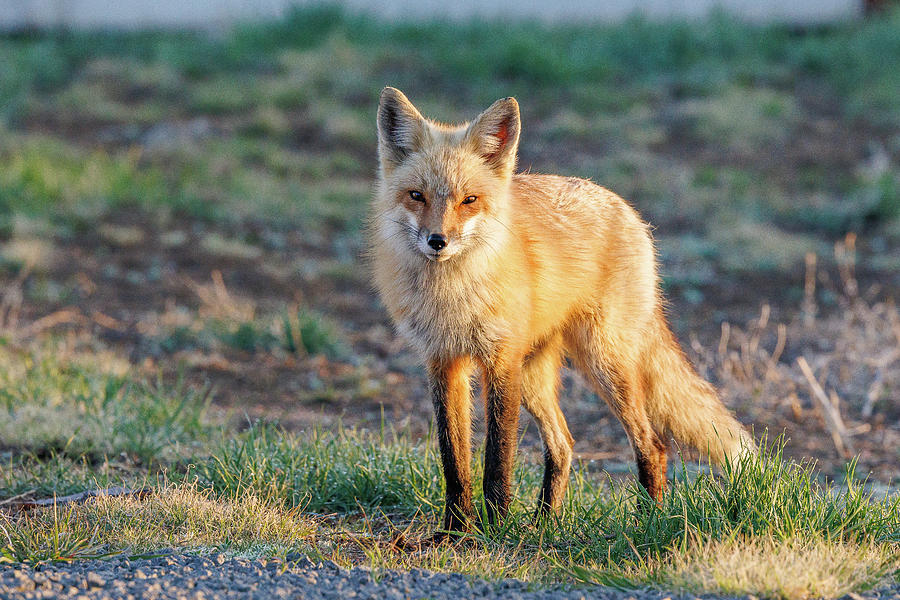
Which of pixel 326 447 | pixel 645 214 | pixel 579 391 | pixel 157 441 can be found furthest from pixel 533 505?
pixel 645 214

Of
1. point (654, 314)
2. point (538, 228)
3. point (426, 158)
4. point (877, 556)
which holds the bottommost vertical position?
point (877, 556)

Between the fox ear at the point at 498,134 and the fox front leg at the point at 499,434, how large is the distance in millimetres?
864

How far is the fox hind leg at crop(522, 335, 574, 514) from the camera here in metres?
4.32

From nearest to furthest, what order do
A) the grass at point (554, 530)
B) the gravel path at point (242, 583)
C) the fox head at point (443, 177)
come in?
1. the gravel path at point (242, 583)
2. the grass at point (554, 530)
3. the fox head at point (443, 177)

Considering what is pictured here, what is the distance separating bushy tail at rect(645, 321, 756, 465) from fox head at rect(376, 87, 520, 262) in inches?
45.3

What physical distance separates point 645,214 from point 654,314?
22.2 feet

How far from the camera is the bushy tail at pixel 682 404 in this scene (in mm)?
4395

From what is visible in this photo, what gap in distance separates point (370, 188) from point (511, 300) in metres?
6.48

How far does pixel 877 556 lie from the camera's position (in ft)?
10.4

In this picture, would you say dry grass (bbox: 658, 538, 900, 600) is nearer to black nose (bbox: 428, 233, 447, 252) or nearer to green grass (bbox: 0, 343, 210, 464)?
black nose (bbox: 428, 233, 447, 252)

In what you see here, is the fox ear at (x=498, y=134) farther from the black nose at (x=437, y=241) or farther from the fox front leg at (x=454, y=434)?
the fox front leg at (x=454, y=434)

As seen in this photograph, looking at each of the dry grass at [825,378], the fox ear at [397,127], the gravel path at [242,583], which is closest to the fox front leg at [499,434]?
the gravel path at [242,583]

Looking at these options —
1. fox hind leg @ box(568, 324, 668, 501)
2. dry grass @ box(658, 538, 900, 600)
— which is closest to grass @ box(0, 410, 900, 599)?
dry grass @ box(658, 538, 900, 600)

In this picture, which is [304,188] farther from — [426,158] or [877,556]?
[877,556]
